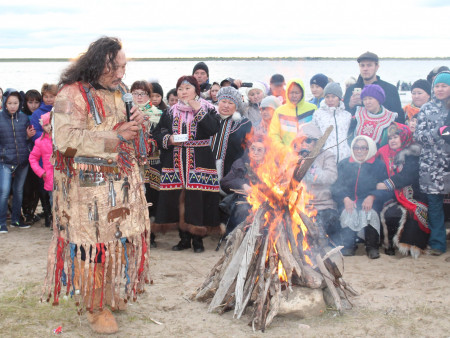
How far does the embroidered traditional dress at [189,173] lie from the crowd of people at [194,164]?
1cm

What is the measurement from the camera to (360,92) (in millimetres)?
7605

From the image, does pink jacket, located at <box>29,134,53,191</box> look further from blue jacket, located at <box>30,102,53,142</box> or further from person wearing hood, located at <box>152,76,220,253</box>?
person wearing hood, located at <box>152,76,220,253</box>

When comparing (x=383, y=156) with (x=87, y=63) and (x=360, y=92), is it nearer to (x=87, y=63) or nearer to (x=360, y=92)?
(x=360, y=92)

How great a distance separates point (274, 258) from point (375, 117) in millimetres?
3281

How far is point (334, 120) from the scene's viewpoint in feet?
22.9

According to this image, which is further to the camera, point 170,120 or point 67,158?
point 170,120

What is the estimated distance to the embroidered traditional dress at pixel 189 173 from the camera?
6469 millimetres

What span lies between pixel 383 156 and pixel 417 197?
0.68 m

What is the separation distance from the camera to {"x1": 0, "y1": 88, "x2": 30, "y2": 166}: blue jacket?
756cm

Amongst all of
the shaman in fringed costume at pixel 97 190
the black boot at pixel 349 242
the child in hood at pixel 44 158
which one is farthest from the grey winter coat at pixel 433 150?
the child in hood at pixel 44 158

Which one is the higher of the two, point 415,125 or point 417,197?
point 415,125

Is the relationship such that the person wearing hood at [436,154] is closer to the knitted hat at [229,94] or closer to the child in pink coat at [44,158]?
the knitted hat at [229,94]

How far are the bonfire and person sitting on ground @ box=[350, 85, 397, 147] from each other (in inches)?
94.9
